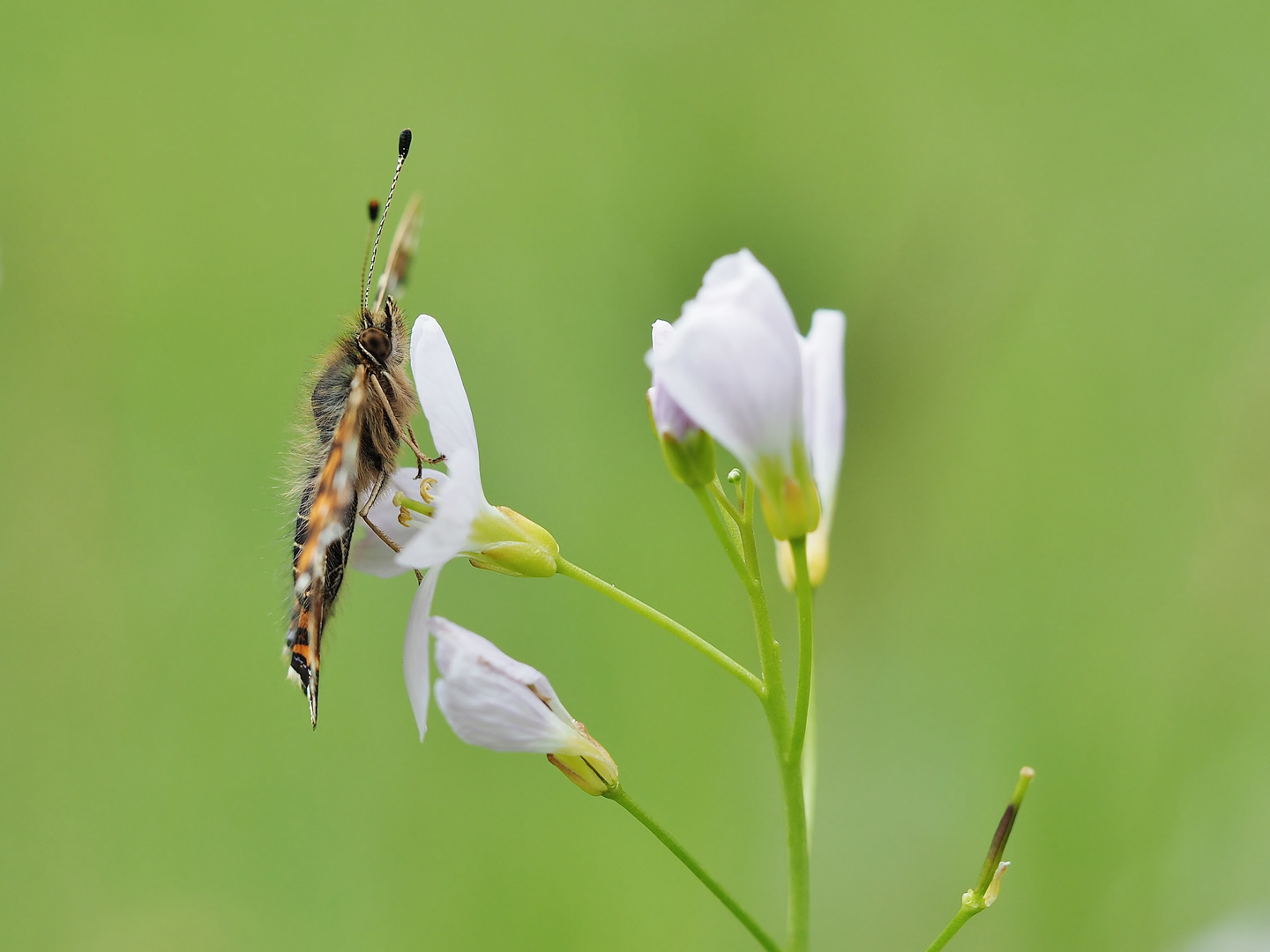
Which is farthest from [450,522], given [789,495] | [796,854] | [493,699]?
[796,854]

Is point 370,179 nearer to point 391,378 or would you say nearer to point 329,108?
point 329,108

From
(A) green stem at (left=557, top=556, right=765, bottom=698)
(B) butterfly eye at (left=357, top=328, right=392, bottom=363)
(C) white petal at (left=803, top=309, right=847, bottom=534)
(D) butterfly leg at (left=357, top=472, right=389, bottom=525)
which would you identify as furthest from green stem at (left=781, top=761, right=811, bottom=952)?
(B) butterfly eye at (left=357, top=328, right=392, bottom=363)

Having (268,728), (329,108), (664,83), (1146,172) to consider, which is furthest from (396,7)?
(268,728)

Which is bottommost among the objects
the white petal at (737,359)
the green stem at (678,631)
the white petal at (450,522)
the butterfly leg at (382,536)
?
the green stem at (678,631)

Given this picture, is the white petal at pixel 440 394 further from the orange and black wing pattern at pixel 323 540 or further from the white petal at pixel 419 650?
the white petal at pixel 419 650

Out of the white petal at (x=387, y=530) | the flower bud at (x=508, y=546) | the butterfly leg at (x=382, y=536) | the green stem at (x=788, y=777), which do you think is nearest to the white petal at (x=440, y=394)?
the flower bud at (x=508, y=546)

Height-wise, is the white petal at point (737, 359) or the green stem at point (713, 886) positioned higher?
the white petal at point (737, 359)

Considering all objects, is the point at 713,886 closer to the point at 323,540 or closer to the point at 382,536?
the point at 323,540
